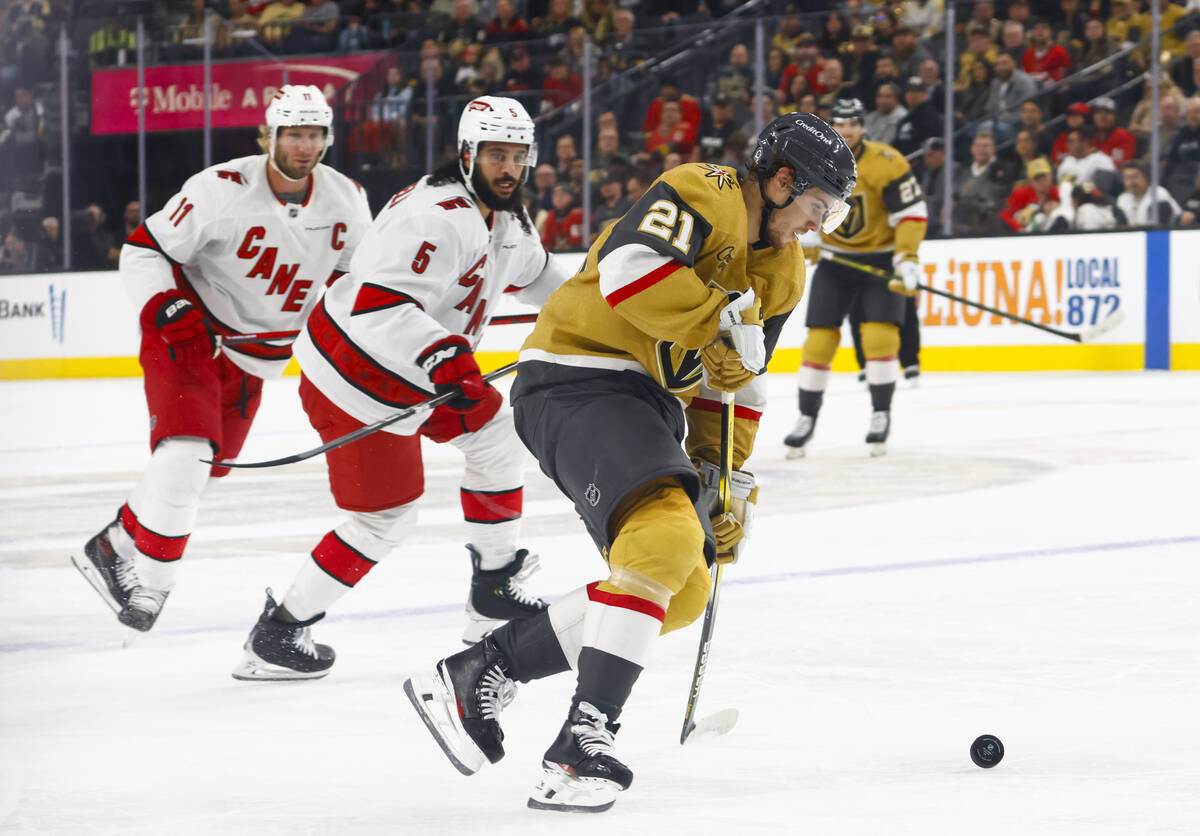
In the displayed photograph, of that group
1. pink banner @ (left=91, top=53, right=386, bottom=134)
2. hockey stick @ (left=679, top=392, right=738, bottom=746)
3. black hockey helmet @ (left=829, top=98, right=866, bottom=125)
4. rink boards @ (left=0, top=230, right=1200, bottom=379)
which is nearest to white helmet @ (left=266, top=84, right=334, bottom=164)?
hockey stick @ (left=679, top=392, right=738, bottom=746)

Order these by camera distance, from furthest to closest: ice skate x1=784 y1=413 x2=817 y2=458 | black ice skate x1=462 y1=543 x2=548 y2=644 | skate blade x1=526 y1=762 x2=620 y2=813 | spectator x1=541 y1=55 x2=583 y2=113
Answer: spectator x1=541 y1=55 x2=583 y2=113, ice skate x1=784 y1=413 x2=817 y2=458, black ice skate x1=462 y1=543 x2=548 y2=644, skate blade x1=526 y1=762 x2=620 y2=813

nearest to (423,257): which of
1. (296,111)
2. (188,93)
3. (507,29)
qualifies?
(296,111)

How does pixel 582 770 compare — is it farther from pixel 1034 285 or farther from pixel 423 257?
pixel 1034 285

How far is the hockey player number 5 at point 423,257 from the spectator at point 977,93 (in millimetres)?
7550

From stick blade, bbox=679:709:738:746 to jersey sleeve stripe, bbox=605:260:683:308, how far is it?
63 centimetres

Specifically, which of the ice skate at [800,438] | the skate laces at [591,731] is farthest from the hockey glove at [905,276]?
the skate laces at [591,731]

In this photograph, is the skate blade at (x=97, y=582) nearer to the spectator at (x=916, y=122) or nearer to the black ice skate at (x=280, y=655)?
the black ice skate at (x=280, y=655)

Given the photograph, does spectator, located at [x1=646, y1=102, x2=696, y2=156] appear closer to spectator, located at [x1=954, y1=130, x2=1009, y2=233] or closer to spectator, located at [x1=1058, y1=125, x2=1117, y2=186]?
spectator, located at [x1=954, y1=130, x2=1009, y2=233]

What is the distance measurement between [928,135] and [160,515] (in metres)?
7.60

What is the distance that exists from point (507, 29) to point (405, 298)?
9.72 m

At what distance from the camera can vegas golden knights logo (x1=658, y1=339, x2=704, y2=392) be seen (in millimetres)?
2229

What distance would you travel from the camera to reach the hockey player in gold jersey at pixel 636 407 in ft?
6.70

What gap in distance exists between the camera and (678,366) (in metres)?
2.24

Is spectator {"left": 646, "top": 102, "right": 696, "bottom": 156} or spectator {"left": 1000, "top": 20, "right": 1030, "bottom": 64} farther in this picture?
spectator {"left": 646, "top": 102, "right": 696, "bottom": 156}
